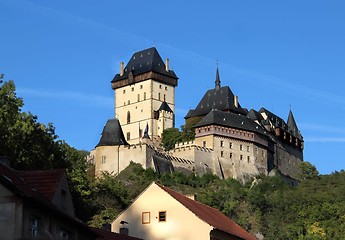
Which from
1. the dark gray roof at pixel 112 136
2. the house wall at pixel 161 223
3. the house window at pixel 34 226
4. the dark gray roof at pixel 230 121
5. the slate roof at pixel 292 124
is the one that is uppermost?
the slate roof at pixel 292 124

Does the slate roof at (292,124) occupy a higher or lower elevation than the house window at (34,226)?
higher

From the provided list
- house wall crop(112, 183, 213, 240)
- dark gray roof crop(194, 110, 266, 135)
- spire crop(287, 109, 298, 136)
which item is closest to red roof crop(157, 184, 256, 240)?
house wall crop(112, 183, 213, 240)

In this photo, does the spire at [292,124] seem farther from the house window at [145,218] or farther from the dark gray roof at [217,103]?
the house window at [145,218]

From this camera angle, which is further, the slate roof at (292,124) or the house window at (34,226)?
the slate roof at (292,124)

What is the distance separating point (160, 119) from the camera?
507 ft

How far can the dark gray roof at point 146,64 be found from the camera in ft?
531

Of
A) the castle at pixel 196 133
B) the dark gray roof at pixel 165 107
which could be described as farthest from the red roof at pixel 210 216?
the dark gray roof at pixel 165 107

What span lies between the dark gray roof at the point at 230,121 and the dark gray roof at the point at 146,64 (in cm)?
2092

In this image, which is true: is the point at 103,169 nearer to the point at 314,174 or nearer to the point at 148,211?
the point at 314,174

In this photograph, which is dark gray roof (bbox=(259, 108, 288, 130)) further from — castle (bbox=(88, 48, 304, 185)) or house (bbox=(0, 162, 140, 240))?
house (bbox=(0, 162, 140, 240))

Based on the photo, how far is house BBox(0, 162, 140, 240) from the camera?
88.9ft

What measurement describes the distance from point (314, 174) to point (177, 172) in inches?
1190

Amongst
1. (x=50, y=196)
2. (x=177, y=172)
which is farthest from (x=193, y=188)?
(x=50, y=196)

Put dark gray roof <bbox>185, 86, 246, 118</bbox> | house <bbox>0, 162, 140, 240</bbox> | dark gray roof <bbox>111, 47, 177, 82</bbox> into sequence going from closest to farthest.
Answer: house <bbox>0, 162, 140, 240</bbox> → dark gray roof <bbox>185, 86, 246, 118</bbox> → dark gray roof <bbox>111, 47, 177, 82</bbox>
